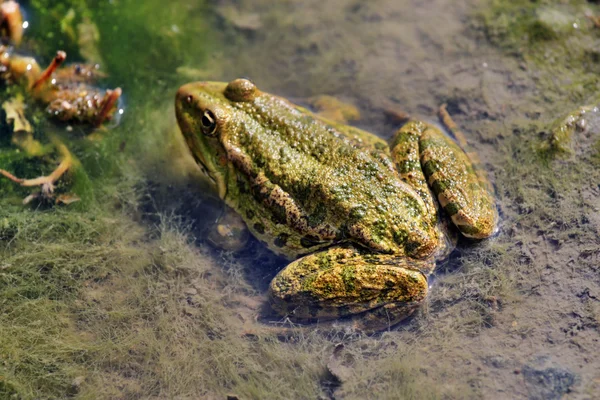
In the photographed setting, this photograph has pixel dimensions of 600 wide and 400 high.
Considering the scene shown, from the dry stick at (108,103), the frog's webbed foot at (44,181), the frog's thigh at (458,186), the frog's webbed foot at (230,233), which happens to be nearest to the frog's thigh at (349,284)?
the frog's thigh at (458,186)

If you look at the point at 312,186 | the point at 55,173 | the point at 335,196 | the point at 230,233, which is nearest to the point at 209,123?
the point at 230,233

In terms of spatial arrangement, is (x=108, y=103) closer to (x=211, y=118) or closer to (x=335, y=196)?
(x=211, y=118)

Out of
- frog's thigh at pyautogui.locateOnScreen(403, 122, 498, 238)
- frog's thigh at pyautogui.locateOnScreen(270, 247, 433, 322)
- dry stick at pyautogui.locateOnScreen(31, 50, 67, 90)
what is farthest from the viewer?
dry stick at pyautogui.locateOnScreen(31, 50, 67, 90)

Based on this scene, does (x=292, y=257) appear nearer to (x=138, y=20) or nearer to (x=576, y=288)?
(x=576, y=288)

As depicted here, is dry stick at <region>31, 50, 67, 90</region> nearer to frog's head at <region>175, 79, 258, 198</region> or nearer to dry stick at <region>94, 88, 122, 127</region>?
dry stick at <region>94, 88, 122, 127</region>

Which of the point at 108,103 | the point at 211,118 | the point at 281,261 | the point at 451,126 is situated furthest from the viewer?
the point at 108,103

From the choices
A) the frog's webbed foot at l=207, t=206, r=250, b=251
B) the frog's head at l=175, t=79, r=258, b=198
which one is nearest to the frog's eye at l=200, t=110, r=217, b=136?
the frog's head at l=175, t=79, r=258, b=198

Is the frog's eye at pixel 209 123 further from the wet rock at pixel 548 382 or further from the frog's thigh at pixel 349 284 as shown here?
the wet rock at pixel 548 382
